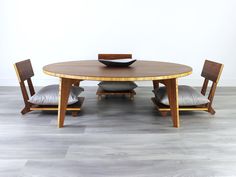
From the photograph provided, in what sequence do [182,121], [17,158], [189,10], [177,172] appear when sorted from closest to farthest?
[177,172] < [17,158] < [182,121] < [189,10]

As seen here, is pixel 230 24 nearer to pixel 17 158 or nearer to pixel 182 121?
pixel 182 121

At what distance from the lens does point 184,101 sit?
2.41 meters

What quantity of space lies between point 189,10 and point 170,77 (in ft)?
7.29

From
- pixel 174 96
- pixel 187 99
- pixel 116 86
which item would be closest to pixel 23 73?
pixel 116 86

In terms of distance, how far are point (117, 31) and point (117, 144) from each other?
7.87 ft

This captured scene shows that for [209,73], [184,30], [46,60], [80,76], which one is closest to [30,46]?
[46,60]

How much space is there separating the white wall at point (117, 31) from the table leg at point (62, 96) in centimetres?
182

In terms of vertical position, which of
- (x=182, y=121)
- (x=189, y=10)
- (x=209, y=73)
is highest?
(x=189, y=10)

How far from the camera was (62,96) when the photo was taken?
217 cm

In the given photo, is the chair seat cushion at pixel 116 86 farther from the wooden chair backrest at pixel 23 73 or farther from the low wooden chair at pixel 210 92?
the wooden chair backrest at pixel 23 73

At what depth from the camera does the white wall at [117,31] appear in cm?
377

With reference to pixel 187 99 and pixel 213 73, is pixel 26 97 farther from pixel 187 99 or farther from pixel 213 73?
pixel 213 73

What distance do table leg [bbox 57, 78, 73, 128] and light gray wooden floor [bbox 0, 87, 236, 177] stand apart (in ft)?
0.35

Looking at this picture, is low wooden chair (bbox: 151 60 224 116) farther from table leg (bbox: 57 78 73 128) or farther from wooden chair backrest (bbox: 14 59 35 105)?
wooden chair backrest (bbox: 14 59 35 105)
